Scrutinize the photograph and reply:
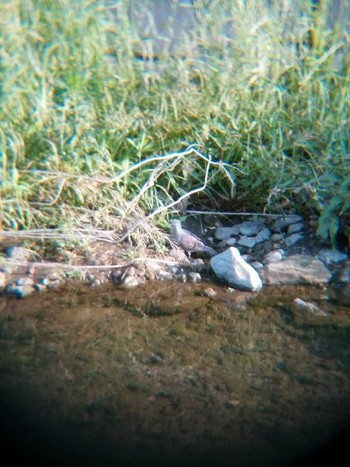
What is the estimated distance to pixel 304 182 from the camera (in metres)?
3.27

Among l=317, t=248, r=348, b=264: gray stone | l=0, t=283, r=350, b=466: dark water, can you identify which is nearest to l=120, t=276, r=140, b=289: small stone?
l=0, t=283, r=350, b=466: dark water

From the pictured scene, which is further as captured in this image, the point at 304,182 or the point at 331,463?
the point at 304,182

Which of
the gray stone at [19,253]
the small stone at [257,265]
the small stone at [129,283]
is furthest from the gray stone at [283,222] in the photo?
the gray stone at [19,253]

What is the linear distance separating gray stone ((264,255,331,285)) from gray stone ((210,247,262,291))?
0.08 metres

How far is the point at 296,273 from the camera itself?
3084 millimetres

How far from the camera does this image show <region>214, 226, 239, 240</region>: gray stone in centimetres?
337

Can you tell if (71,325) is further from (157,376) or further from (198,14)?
(198,14)

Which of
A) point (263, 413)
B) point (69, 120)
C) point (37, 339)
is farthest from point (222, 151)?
point (263, 413)

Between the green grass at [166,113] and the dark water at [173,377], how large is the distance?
0.51 m

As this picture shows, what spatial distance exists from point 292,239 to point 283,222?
137 mm

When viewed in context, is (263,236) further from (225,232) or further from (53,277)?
(53,277)

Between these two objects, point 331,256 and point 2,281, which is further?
point 331,256

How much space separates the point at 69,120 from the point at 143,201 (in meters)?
0.53

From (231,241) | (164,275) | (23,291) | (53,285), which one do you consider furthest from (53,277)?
(231,241)
